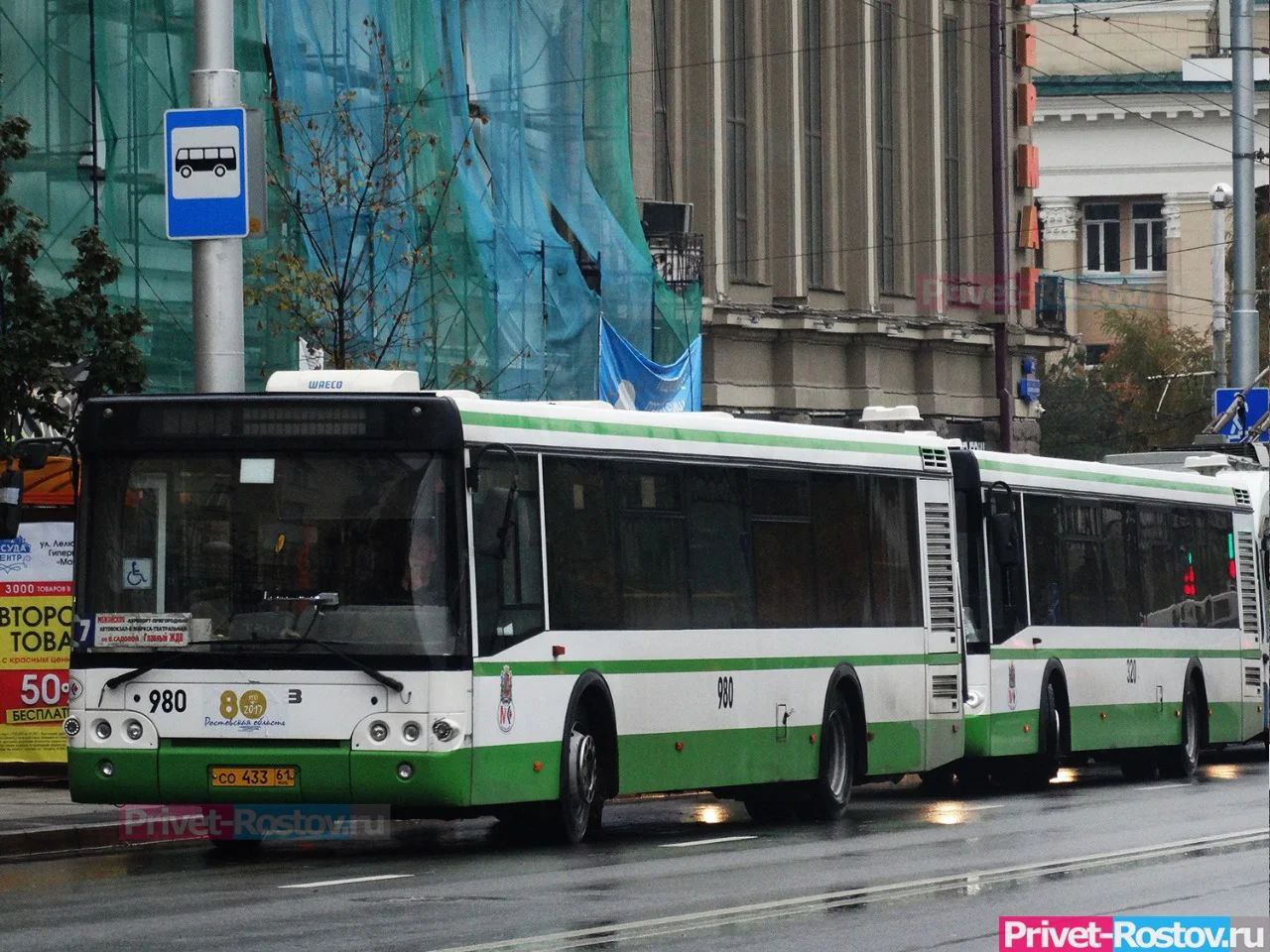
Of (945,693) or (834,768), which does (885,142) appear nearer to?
(945,693)

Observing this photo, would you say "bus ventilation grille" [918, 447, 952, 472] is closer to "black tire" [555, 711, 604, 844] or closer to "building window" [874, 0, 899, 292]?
"black tire" [555, 711, 604, 844]

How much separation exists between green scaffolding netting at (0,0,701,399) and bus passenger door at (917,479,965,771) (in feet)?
23.2

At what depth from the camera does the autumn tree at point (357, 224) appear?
92.7 feet

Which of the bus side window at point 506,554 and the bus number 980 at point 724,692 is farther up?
the bus side window at point 506,554

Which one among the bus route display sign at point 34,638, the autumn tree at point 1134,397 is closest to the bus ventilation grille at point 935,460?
the bus route display sign at point 34,638

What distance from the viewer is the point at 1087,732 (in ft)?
88.4

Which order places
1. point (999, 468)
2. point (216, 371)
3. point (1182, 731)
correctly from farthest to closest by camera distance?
point (1182, 731) → point (999, 468) → point (216, 371)

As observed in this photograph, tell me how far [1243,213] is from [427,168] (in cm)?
1157

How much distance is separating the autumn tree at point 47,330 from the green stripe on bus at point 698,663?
13.9 ft

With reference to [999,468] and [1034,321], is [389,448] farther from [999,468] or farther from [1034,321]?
[1034,321]

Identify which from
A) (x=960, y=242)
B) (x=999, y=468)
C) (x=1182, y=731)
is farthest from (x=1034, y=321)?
(x=999, y=468)

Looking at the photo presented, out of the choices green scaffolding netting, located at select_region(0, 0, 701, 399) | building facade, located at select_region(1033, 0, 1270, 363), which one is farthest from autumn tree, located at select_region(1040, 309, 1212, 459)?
green scaffolding netting, located at select_region(0, 0, 701, 399)

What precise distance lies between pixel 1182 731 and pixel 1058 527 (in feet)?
11.2

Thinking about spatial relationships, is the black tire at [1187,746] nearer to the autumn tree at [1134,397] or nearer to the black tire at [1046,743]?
the black tire at [1046,743]
